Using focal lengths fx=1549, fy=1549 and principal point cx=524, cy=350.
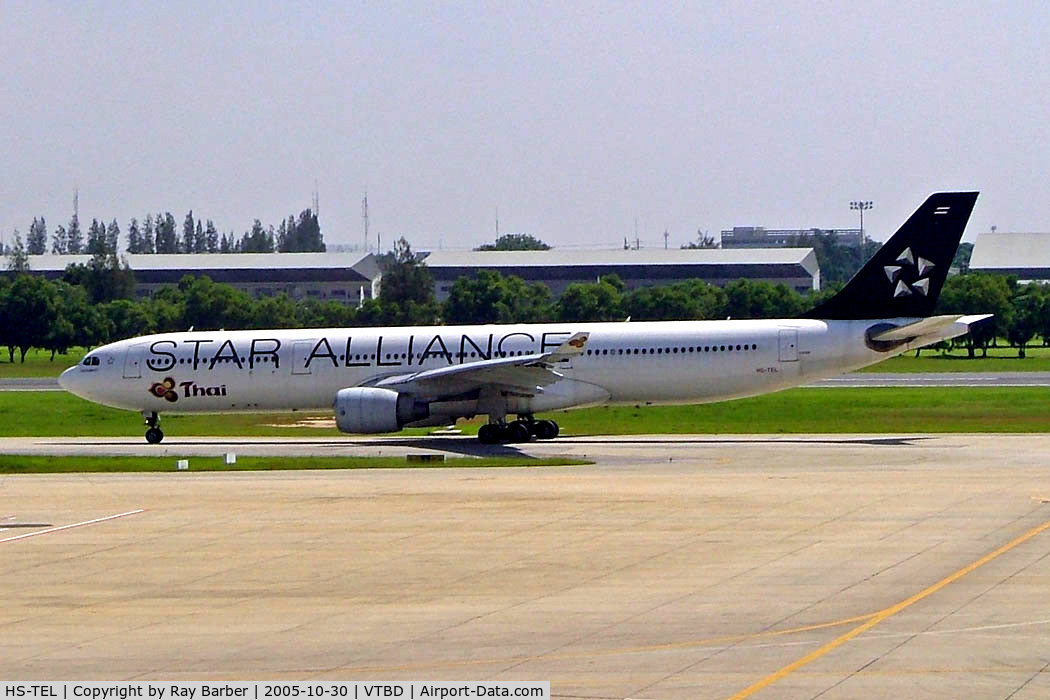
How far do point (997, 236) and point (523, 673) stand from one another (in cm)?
17670

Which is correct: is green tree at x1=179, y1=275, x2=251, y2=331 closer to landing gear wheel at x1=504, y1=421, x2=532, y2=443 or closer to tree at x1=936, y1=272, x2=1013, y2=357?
tree at x1=936, y1=272, x2=1013, y2=357

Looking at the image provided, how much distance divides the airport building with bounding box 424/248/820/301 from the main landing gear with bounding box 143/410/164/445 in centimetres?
10271

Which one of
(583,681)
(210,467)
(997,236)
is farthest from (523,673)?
(997,236)

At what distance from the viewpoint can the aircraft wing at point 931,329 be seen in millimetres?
39469

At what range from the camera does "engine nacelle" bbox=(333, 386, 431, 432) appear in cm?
3997

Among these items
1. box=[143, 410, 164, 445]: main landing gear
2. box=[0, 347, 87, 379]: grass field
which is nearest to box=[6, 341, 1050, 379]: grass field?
box=[0, 347, 87, 379]: grass field

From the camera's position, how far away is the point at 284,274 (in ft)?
496

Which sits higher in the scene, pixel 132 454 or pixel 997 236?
pixel 997 236

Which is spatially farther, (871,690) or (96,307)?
(96,307)

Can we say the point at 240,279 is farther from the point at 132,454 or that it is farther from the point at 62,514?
the point at 62,514

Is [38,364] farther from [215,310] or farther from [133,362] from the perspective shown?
[133,362]

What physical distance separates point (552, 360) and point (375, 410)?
4.78 meters

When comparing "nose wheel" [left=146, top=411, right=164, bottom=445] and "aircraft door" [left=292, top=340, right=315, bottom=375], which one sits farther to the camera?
"nose wheel" [left=146, top=411, right=164, bottom=445]

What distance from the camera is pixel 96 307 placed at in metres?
104
